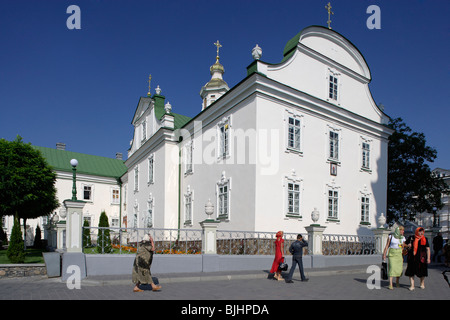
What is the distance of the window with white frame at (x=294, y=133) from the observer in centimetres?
1764

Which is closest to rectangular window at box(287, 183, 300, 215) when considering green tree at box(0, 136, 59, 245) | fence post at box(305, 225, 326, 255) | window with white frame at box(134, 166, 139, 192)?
fence post at box(305, 225, 326, 255)

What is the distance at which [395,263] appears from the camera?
9.83 m

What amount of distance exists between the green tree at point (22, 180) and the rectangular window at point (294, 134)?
16.2m

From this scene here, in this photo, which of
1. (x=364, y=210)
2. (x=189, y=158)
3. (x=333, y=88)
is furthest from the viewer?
(x=189, y=158)

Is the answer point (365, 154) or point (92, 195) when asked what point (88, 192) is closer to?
point (92, 195)

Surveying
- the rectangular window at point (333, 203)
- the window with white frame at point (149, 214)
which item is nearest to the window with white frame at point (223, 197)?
the rectangular window at point (333, 203)

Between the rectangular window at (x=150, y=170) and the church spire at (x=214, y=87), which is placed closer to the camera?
the rectangular window at (x=150, y=170)

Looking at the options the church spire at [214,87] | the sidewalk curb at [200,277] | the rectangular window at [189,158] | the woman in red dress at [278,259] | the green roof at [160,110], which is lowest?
the sidewalk curb at [200,277]

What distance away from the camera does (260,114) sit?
16.4m

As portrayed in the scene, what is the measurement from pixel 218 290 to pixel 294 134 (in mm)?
10086

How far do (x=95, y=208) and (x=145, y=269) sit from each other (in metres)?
31.6

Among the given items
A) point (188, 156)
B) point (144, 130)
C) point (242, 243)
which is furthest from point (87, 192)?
point (242, 243)

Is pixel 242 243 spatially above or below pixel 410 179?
below

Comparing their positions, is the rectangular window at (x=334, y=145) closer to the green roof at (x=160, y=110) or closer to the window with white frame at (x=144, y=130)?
the green roof at (x=160, y=110)
